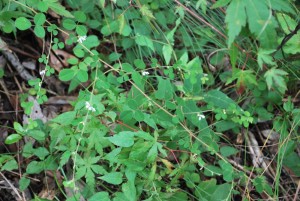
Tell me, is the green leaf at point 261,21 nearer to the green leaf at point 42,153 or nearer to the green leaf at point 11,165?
the green leaf at point 42,153

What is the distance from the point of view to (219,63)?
2447mm

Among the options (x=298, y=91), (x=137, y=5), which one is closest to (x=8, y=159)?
(x=137, y=5)

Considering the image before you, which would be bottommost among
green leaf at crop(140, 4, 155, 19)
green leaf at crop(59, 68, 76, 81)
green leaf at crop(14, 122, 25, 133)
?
green leaf at crop(14, 122, 25, 133)

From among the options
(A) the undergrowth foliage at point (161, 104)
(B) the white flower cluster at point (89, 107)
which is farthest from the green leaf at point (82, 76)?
(B) the white flower cluster at point (89, 107)

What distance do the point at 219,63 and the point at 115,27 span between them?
69 centimetres

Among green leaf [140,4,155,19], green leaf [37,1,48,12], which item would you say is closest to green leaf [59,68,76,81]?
green leaf [37,1,48,12]

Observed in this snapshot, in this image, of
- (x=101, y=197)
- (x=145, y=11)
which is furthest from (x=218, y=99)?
(x=101, y=197)

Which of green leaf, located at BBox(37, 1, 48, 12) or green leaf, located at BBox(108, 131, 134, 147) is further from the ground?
green leaf, located at BBox(37, 1, 48, 12)

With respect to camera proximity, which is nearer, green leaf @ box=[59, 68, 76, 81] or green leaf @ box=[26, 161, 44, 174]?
green leaf @ box=[59, 68, 76, 81]

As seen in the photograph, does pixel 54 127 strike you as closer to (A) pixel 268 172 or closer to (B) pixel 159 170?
(B) pixel 159 170

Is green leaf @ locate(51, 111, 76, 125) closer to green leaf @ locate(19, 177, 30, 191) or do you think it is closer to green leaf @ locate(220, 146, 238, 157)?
Answer: green leaf @ locate(19, 177, 30, 191)

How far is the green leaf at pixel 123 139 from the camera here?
1608mm

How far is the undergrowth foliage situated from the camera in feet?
5.55

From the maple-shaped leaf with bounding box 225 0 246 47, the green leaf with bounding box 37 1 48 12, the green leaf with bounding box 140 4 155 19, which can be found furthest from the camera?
the green leaf with bounding box 140 4 155 19
